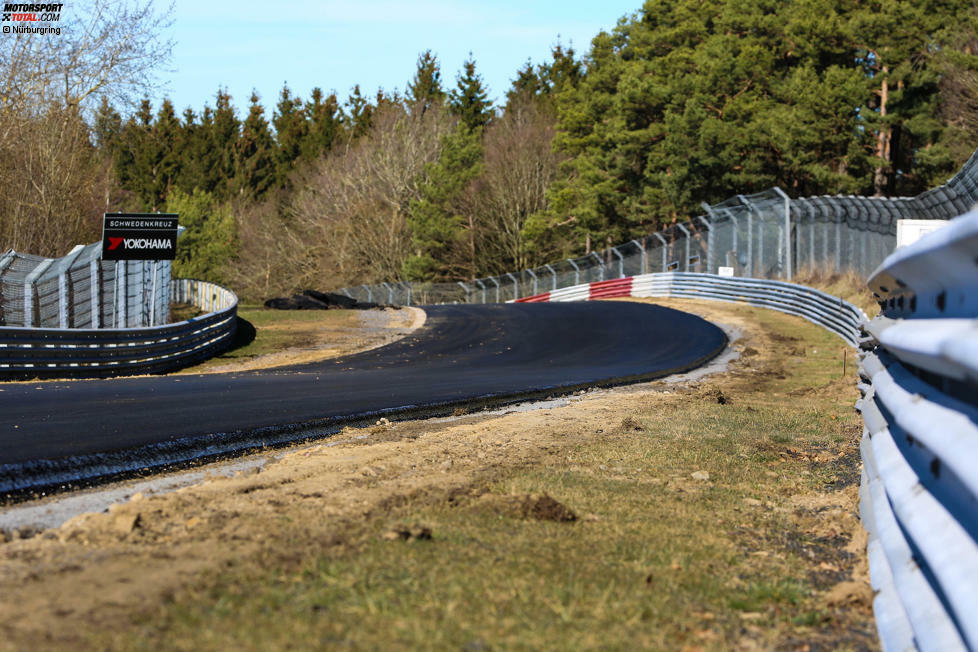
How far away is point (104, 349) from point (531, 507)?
1744cm

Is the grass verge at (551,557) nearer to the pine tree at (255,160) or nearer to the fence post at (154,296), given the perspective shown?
the fence post at (154,296)

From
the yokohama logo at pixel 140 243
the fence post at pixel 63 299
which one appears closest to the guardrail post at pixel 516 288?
the yokohama logo at pixel 140 243

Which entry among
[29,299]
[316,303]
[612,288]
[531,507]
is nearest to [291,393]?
[531,507]

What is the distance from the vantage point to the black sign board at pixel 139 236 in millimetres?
25672

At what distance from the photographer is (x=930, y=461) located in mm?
3705

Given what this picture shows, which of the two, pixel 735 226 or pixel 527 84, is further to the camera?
pixel 527 84

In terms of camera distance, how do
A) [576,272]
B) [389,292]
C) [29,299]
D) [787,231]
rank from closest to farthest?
1. [29,299]
2. [787,231]
3. [576,272]
4. [389,292]

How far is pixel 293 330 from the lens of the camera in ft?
110

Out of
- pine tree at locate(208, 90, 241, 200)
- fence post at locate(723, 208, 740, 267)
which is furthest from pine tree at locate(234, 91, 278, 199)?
fence post at locate(723, 208, 740, 267)

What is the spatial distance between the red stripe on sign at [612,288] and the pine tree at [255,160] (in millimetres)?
64111

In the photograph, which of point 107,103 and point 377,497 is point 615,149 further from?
point 377,497

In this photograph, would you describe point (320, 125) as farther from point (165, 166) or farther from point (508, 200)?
point (508, 200)

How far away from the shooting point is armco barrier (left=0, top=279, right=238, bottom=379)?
18750mm

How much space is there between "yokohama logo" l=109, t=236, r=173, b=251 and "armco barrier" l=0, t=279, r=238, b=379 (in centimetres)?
234
